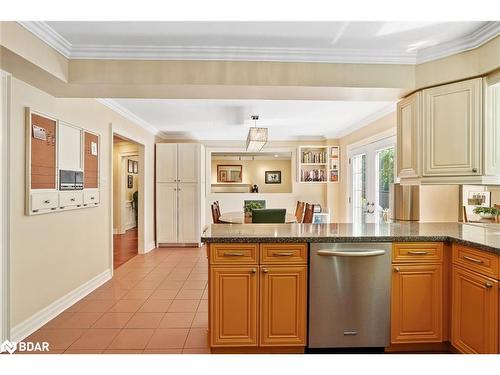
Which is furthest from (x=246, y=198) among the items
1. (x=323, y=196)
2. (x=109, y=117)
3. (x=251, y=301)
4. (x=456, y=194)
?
(x=251, y=301)

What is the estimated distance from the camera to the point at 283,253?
2199mm

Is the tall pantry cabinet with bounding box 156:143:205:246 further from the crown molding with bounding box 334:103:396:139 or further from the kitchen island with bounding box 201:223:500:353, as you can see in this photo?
the kitchen island with bounding box 201:223:500:353

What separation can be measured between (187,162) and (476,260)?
5.14 meters

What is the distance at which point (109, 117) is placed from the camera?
4.20m

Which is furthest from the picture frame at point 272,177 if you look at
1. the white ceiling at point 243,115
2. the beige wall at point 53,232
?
the beige wall at point 53,232

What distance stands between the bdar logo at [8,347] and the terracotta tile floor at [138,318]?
0.55ft

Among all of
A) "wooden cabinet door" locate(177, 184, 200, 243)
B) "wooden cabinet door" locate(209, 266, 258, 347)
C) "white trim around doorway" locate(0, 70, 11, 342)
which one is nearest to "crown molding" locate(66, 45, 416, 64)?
"white trim around doorway" locate(0, 70, 11, 342)

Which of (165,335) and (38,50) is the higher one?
(38,50)

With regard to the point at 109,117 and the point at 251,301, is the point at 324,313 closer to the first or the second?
the point at 251,301

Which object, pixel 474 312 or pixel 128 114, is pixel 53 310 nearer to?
pixel 128 114

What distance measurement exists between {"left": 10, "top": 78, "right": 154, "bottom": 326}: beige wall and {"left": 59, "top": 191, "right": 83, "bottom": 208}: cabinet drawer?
99 millimetres

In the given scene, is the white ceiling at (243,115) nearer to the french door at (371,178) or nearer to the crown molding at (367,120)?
the crown molding at (367,120)
